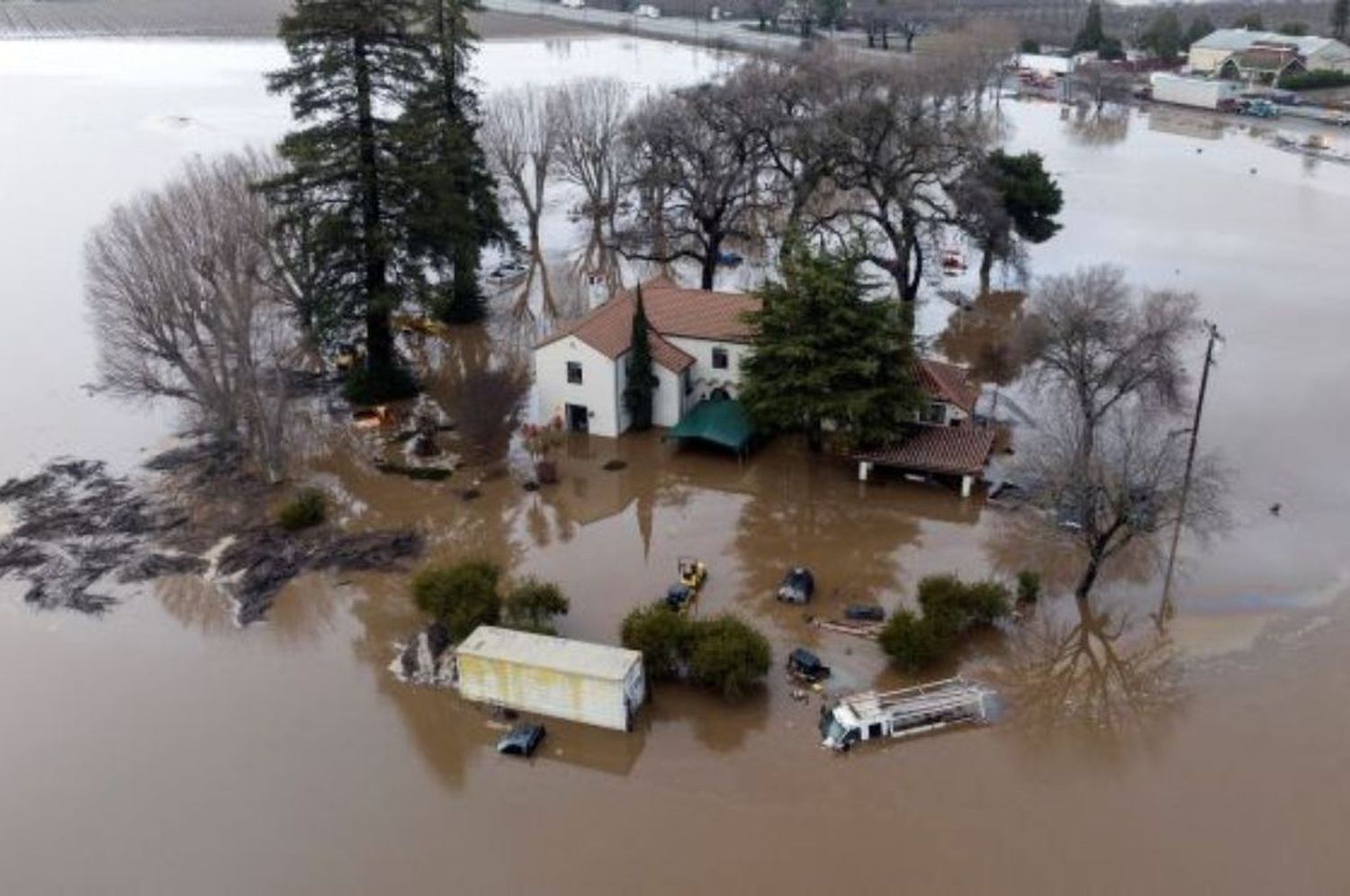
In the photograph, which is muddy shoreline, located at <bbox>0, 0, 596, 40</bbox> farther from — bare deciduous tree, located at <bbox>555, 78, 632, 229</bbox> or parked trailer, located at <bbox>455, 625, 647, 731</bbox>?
parked trailer, located at <bbox>455, 625, 647, 731</bbox>

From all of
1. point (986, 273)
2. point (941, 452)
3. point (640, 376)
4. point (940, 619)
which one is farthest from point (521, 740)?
point (986, 273)

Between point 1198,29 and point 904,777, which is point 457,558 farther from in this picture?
point 1198,29

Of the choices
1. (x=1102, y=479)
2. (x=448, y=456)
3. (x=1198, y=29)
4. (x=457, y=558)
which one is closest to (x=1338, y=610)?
(x=1102, y=479)

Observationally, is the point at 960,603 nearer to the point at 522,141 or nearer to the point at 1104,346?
the point at 1104,346

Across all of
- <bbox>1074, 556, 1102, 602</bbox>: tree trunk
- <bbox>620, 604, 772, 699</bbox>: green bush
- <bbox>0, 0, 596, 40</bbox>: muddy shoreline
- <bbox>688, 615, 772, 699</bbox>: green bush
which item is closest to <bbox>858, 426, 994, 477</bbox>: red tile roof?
<bbox>1074, 556, 1102, 602</bbox>: tree trunk

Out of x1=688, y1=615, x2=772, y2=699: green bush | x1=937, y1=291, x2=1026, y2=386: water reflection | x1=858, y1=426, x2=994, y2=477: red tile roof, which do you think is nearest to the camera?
x1=688, y1=615, x2=772, y2=699: green bush

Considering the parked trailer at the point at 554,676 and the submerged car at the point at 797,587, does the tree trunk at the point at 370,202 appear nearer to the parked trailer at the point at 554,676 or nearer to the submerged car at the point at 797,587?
the parked trailer at the point at 554,676
